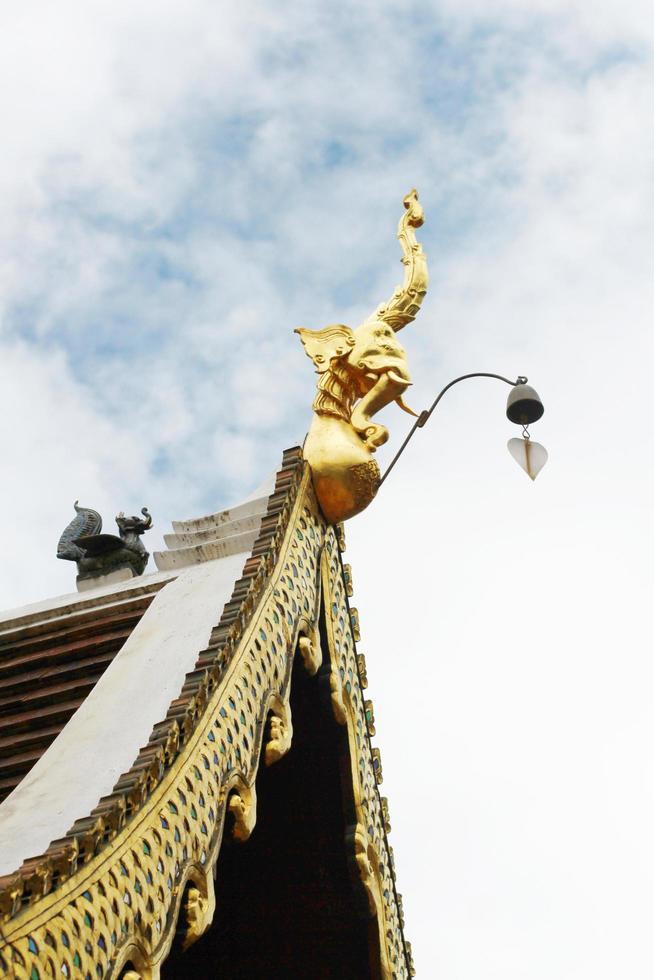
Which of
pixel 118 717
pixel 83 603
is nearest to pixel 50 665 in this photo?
pixel 83 603

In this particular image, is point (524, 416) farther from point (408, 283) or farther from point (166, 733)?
point (166, 733)

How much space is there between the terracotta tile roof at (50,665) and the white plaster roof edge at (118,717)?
224mm

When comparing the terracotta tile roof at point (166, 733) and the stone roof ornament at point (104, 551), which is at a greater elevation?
the stone roof ornament at point (104, 551)

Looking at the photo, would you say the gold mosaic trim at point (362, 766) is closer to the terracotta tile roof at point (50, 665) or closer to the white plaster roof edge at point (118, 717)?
the white plaster roof edge at point (118, 717)

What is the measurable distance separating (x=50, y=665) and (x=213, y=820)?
174 centimetres

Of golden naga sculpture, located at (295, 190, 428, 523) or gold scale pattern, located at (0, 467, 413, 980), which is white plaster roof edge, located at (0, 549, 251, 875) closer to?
gold scale pattern, located at (0, 467, 413, 980)

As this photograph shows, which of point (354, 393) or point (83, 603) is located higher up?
point (354, 393)

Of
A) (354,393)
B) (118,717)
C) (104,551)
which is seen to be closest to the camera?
(118,717)

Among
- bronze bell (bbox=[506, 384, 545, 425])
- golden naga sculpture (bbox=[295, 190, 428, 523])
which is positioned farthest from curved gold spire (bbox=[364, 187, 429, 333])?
Answer: bronze bell (bbox=[506, 384, 545, 425])

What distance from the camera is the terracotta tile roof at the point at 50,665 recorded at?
4.63 m

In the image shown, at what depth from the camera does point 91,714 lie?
13.7 ft

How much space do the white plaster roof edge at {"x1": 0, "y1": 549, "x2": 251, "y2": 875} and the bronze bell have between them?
222cm

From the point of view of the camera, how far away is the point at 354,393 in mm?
6176

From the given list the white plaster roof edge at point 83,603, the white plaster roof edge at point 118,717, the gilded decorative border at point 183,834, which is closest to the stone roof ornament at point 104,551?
the white plaster roof edge at point 83,603
